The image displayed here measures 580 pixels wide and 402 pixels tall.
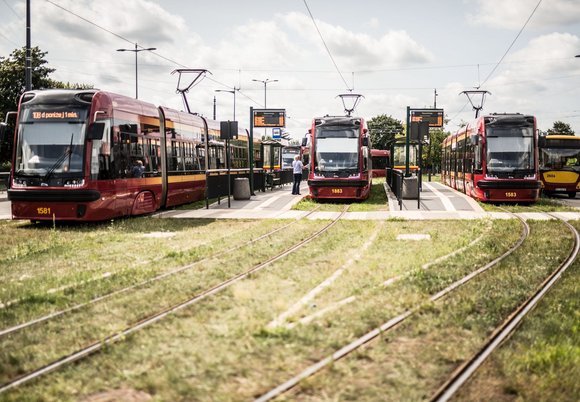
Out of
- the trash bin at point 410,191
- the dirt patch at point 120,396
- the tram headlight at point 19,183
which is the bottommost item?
the dirt patch at point 120,396

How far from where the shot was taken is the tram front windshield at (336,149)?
22141 millimetres

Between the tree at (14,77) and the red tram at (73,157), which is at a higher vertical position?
the tree at (14,77)

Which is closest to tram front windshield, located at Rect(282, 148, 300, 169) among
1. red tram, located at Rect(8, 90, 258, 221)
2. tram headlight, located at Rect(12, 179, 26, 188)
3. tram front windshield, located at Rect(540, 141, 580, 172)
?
tram front windshield, located at Rect(540, 141, 580, 172)

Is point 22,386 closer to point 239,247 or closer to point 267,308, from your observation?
point 267,308

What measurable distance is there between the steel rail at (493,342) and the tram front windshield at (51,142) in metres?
10.6

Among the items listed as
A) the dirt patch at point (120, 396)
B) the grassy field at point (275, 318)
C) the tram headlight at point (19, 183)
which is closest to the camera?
the dirt patch at point (120, 396)

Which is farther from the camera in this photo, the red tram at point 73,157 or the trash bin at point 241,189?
the trash bin at point 241,189

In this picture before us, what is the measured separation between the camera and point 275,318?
6145 mm

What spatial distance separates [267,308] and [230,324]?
692mm

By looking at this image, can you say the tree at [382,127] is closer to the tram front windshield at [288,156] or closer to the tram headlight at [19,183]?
the tram front windshield at [288,156]

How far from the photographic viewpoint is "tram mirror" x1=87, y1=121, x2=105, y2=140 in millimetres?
13938

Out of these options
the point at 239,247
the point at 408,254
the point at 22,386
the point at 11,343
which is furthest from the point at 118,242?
the point at 22,386

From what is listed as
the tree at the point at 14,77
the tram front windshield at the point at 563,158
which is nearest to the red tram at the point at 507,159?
the tram front windshield at the point at 563,158

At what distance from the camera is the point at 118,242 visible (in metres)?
12.1
